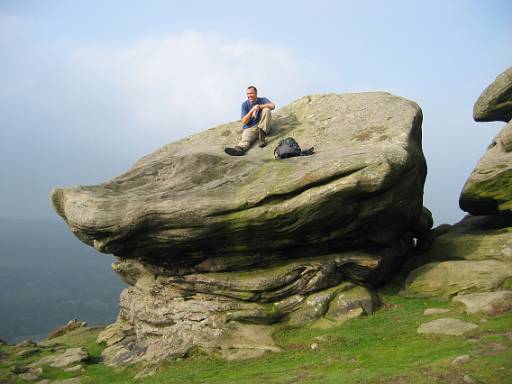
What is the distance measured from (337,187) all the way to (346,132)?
720cm

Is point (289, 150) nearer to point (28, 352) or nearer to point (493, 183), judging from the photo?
point (493, 183)

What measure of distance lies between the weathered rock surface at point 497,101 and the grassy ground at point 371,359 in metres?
19.6

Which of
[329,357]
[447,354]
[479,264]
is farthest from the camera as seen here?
[479,264]

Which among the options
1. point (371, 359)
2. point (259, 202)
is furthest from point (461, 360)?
point (259, 202)

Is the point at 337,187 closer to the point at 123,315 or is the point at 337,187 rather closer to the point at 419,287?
the point at 419,287

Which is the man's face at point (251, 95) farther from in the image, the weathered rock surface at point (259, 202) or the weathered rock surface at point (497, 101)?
the weathered rock surface at point (497, 101)

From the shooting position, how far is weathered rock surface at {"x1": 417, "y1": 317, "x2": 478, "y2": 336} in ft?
56.6

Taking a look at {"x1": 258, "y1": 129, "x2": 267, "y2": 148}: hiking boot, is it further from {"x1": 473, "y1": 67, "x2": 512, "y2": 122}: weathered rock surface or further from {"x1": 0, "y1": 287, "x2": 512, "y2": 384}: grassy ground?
{"x1": 473, "y1": 67, "x2": 512, "y2": 122}: weathered rock surface

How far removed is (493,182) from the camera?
2625cm

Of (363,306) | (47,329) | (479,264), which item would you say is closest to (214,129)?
(363,306)

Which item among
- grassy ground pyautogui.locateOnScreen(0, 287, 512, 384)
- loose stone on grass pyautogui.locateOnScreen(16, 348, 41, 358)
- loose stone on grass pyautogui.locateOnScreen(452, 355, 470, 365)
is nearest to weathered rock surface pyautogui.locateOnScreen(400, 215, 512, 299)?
grassy ground pyautogui.locateOnScreen(0, 287, 512, 384)

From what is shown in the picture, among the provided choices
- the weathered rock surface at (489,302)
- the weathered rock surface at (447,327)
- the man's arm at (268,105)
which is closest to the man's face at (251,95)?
the man's arm at (268,105)

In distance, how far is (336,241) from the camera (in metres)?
23.2

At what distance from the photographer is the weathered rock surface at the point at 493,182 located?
26.0 metres
